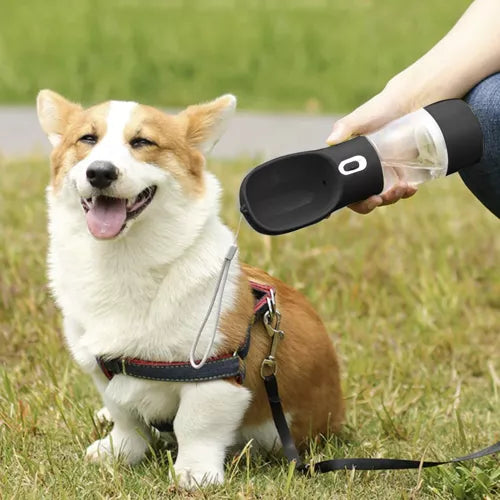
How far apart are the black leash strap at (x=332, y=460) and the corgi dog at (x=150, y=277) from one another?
0.04 meters

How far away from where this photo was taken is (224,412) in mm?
2432

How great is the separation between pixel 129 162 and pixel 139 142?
0.12 metres

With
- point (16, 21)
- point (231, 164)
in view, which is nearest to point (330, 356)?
point (231, 164)

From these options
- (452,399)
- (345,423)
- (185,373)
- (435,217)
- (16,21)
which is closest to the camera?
(185,373)

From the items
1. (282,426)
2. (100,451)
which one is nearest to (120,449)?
(100,451)

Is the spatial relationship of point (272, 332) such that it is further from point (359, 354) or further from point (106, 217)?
point (359, 354)

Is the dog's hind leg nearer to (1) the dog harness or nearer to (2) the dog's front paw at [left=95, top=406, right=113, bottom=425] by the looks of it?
(1) the dog harness

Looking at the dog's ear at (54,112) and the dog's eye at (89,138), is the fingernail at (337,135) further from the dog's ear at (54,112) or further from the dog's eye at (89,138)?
the dog's ear at (54,112)

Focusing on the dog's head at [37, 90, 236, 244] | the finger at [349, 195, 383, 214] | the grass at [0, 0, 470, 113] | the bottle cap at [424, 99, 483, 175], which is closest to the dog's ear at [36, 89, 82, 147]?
the dog's head at [37, 90, 236, 244]

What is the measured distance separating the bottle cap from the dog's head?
617mm

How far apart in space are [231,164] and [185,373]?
3.53m

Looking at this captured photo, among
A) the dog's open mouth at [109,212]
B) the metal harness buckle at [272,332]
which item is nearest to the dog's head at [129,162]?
the dog's open mouth at [109,212]

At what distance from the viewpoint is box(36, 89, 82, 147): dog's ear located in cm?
262

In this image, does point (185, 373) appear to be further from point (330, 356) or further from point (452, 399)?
point (452, 399)
